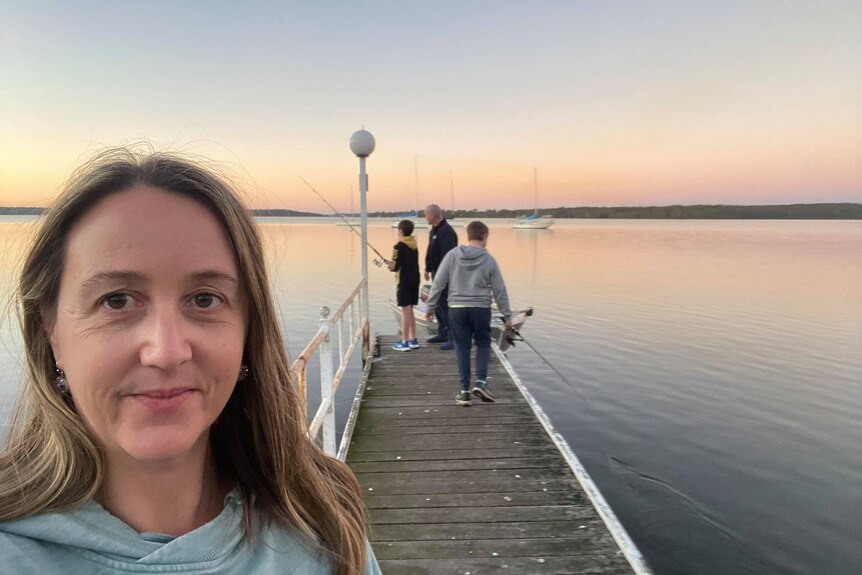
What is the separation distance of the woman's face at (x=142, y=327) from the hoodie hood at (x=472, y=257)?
451 cm

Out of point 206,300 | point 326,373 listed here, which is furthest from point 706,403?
point 206,300

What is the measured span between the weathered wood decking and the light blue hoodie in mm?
2263

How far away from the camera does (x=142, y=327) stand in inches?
32.9

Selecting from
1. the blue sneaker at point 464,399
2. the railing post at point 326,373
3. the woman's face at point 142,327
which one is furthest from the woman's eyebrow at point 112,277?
the blue sneaker at point 464,399

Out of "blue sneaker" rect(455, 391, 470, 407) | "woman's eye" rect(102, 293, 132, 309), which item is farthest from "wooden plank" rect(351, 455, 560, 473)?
"woman's eye" rect(102, 293, 132, 309)

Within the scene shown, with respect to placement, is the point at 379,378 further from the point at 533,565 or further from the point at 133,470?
the point at 133,470

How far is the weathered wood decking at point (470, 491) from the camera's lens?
3.00 m

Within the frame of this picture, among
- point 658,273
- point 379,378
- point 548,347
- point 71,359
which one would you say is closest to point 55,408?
point 71,359

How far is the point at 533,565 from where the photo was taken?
9.53 feet

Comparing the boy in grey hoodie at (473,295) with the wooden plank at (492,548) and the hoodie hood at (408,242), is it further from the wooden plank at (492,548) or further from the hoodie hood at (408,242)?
the wooden plank at (492,548)

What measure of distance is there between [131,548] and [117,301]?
44 centimetres

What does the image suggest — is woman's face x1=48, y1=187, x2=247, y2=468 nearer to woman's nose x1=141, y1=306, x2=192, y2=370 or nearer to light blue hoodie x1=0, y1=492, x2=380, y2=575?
woman's nose x1=141, y1=306, x2=192, y2=370

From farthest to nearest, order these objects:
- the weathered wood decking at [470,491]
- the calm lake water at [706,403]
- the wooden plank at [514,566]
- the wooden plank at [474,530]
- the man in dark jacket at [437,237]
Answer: the man in dark jacket at [437,237] < the calm lake water at [706,403] < the wooden plank at [474,530] < the weathered wood decking at [470,491] < the wooden plank at [514,566]

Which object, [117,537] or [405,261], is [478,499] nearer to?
[117,537]
